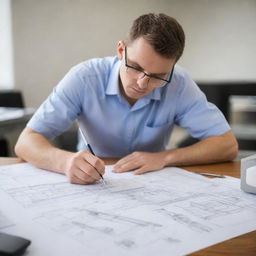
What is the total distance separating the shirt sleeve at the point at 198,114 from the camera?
4.42 ft

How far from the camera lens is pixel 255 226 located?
27.3 inches

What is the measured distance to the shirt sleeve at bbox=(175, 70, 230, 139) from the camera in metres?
1.35

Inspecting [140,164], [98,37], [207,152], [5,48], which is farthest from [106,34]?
[140,164]

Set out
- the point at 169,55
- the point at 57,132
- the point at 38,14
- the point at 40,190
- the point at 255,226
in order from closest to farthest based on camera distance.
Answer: the point at 255,226
the point at 40,190
the point at 169,55
the point at 57,132
the point at 38,14

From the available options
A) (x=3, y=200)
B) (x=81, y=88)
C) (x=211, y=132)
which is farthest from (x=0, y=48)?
(x=3, y=200)

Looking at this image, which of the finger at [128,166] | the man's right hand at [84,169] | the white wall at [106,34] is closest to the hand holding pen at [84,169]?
the man's right hand at [84,169]

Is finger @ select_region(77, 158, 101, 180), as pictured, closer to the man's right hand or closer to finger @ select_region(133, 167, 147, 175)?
the man's right hand

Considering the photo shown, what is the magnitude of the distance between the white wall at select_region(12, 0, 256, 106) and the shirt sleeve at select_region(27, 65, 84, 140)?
2313 mm

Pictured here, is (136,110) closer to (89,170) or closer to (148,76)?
(148,76)

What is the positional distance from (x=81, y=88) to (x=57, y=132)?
193 mm

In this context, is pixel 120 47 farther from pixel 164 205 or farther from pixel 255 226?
pixel 255 226

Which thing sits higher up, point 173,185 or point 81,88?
point 81,88

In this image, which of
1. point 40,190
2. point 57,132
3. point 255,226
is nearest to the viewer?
point 255,226

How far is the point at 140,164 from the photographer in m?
1.09
